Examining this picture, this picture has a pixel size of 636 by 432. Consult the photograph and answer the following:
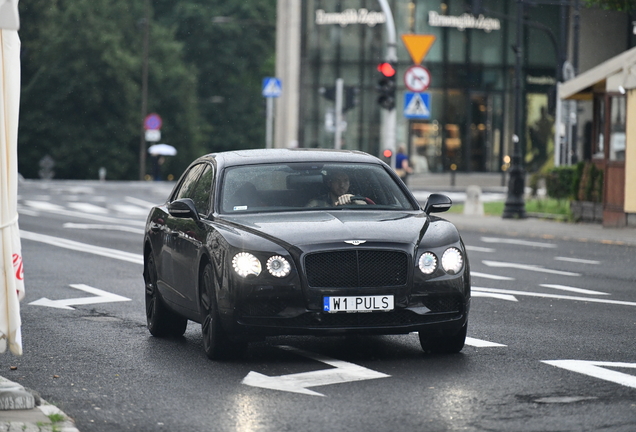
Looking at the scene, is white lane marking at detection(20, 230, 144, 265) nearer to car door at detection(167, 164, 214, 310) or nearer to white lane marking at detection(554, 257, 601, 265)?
white lane marking at detection(554, 257, 601, 265)

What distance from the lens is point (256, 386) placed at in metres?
7.98

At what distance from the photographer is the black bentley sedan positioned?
8.66 meters

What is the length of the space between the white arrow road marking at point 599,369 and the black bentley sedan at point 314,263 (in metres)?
0.76

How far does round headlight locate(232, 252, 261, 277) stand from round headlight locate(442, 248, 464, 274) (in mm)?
1270

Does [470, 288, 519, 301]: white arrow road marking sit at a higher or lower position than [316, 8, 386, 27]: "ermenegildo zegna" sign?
lower

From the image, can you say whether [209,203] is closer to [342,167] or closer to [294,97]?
[342,167]

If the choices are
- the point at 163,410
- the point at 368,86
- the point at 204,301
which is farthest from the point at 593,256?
the point at 368,86

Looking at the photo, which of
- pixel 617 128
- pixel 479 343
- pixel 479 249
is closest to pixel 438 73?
pixel 617 128

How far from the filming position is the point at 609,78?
25.8m

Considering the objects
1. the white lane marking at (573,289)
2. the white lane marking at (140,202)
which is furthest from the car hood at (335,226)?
the white lane marking at (140,202)

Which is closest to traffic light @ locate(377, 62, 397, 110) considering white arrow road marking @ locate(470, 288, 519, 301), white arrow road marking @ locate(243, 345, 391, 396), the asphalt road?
the asphalt road

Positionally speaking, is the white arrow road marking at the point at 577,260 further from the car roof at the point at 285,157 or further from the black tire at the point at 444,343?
the black tire at the point at 444,343

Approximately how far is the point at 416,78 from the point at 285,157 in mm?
20137

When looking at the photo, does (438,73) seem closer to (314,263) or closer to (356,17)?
(356,17)
